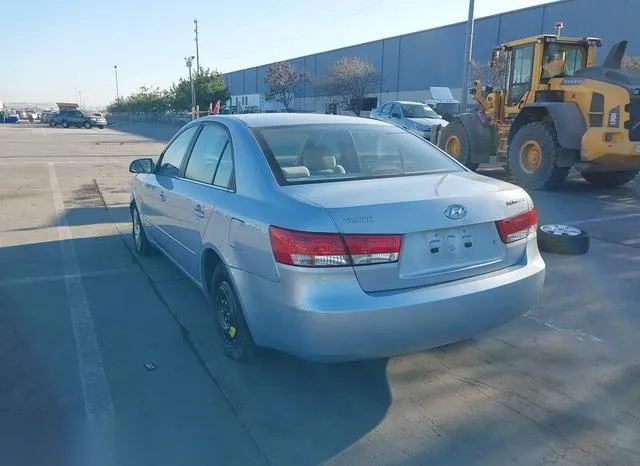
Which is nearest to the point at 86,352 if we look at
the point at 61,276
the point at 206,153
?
the point at 206,153

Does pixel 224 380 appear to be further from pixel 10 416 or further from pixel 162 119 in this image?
pixel 162 119

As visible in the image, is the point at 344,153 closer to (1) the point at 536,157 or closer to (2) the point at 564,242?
(2) the point at 564,242

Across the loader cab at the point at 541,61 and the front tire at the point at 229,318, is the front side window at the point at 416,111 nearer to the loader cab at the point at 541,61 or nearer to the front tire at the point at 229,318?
the loader cab at the point at 541,61

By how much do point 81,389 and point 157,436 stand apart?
29.6 inches

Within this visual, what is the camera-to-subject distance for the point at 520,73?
11000 mm

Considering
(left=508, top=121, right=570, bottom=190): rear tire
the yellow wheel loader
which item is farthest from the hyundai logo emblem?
(left=508, top=121, right=570, bottom=190): rear tire

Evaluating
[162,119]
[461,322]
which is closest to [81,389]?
[461,322]

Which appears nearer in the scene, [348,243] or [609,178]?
[348,243]

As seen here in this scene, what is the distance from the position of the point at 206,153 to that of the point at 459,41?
1606 inches

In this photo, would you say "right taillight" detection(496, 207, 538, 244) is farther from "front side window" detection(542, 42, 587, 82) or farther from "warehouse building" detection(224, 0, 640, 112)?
"warehouse building" detection(224, 0, 640, 112)

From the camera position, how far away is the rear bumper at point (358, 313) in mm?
2607

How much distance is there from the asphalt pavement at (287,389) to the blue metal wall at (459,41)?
106ft

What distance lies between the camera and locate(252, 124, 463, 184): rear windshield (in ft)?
10.9

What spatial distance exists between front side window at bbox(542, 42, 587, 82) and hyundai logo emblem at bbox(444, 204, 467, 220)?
9086 mm
